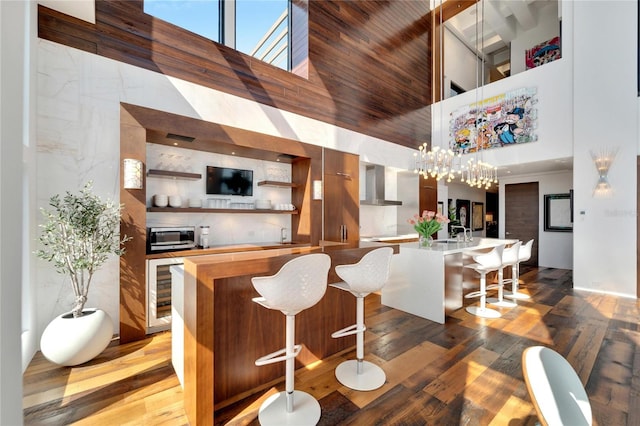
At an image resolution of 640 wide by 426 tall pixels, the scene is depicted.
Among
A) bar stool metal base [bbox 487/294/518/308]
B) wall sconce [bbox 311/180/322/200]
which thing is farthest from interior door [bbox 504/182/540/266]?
wall sconce [bbox 311/180/322/200]

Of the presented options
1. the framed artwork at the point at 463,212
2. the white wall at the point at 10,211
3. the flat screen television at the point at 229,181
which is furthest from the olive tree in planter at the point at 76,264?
the framed artwork at the point at 463,212

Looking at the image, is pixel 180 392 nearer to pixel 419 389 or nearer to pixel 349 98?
pixel 419 389

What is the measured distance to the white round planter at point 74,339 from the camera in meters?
2.25

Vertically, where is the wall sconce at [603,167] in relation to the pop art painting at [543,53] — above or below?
below

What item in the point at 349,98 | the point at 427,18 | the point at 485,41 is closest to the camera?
the point at 349,98

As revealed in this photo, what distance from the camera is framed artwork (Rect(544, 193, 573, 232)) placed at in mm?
6516

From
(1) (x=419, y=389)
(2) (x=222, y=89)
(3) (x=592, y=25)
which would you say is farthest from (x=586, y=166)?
(2) (x=222, y=89)

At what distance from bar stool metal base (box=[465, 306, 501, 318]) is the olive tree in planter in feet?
13.9

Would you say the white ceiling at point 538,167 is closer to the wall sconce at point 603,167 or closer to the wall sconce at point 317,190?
the wall sconce at point 603,167

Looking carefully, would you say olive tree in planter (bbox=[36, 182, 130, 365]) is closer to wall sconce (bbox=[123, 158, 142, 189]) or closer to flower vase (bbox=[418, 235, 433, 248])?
wall sconce (bbox=[123, 158, 142, 189])

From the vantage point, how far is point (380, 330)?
3092 mm

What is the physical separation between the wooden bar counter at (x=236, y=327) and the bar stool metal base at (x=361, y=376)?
27 cm

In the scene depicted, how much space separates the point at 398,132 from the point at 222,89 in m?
4.32

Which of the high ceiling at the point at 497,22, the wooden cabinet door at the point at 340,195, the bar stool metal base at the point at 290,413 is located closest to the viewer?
the bar stool metal base at the point at 290,413
